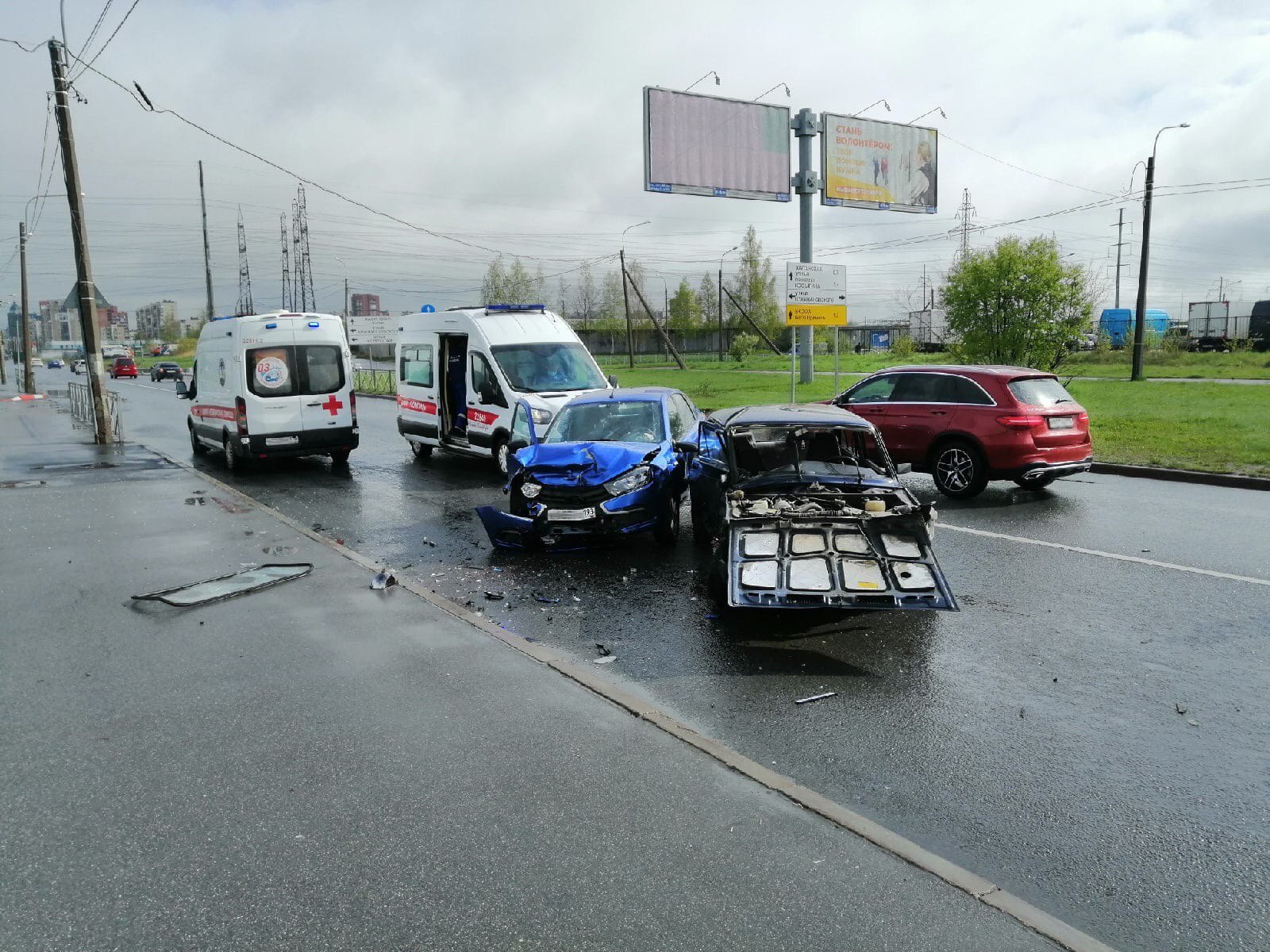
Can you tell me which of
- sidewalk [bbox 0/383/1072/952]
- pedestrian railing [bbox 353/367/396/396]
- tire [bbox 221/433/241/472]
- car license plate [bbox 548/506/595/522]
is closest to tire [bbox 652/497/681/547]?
car license plate [bbox 548/506/595/522]

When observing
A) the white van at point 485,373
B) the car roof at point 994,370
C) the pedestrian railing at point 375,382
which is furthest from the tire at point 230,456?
the pedestrian railing at point 375,382

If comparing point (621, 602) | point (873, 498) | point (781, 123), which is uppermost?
point (781, 123)

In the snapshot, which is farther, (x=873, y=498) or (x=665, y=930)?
(x=873, y=498)

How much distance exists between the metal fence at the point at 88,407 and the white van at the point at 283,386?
6.35 metres

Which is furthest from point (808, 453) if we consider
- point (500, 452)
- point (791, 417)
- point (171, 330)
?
point (171, 330)

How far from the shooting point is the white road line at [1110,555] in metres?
A: 7.76

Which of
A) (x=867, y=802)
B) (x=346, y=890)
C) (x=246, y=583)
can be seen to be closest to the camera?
(x=346, y=890)

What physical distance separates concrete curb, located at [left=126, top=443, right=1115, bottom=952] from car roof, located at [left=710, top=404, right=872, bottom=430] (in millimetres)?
2893

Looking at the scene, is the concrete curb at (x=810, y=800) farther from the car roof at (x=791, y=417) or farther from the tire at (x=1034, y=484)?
the tire at (x=1034, y=484)

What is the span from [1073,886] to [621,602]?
14.4 ft

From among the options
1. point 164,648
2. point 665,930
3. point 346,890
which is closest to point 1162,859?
point 665,930

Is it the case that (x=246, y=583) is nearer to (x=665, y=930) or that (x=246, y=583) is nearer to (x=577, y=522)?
(x=577, y=522)

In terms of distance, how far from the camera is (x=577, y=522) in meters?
8.81

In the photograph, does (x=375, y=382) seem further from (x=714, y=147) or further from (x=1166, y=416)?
(x=1166, y=416)
